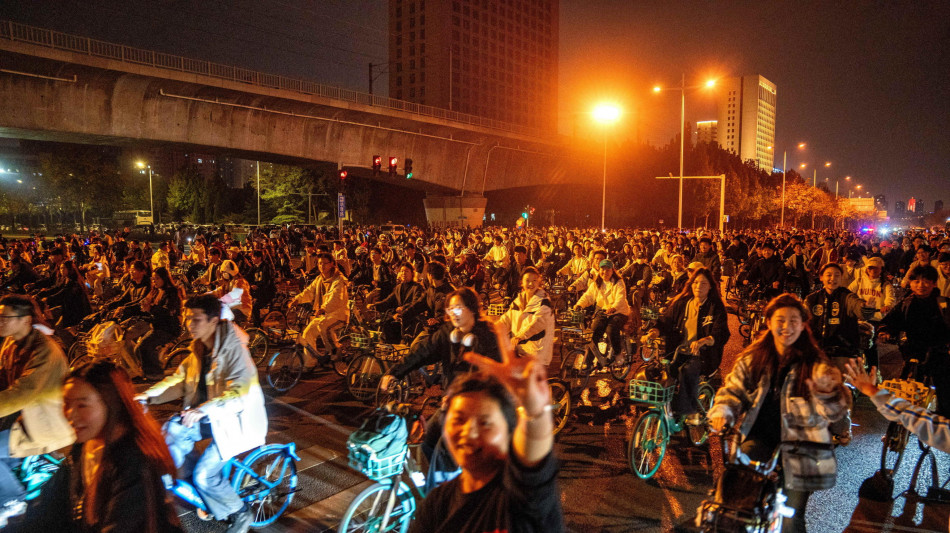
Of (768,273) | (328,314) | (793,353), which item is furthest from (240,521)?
(768,273)

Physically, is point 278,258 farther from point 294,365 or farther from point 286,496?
point 286,496

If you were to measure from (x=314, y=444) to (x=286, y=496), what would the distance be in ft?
4.98

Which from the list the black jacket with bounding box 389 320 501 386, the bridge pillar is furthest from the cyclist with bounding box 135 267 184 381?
the bridge pillar

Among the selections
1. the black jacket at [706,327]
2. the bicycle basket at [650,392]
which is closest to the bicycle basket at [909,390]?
the black jacket at [706,327]

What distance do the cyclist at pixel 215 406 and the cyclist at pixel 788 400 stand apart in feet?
9.80

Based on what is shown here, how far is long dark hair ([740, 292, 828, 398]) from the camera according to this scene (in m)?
3.56

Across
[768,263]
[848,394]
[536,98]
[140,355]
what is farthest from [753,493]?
[536,98]

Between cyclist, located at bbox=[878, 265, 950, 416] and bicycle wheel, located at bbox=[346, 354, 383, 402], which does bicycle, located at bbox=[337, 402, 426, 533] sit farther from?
cyclist, located at bbox=[878, 265, 950, 416]

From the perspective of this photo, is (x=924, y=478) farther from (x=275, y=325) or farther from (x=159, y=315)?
(x=275, y=325)

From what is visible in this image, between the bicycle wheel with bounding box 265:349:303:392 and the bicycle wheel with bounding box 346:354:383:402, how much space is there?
3.48 feet

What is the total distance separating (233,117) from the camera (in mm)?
30469

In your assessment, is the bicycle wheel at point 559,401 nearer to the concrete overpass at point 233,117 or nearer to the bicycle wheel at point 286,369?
the bicycle wheel at point 286,369

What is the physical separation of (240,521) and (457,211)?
44837mm

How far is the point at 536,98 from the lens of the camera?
122062mm
